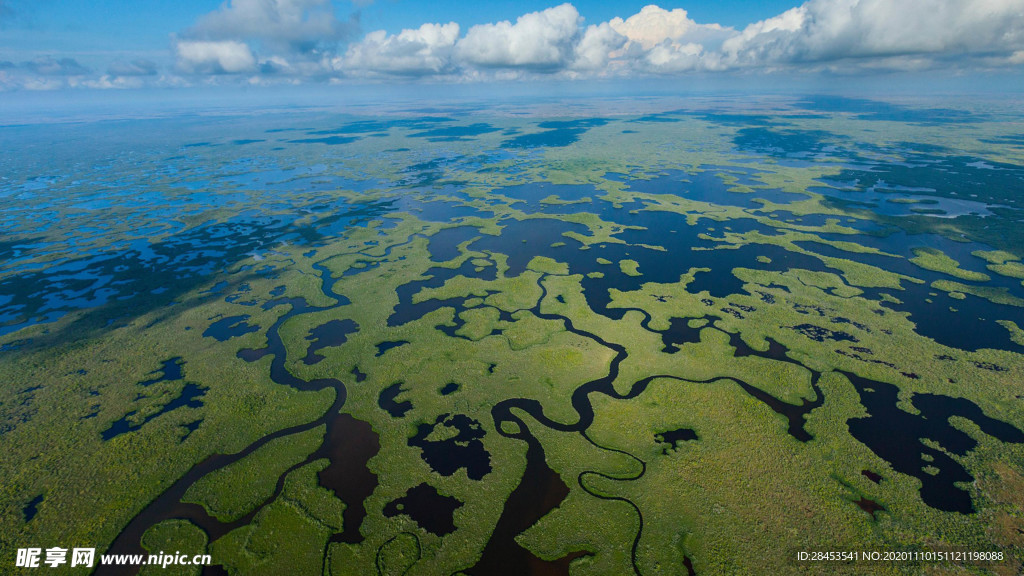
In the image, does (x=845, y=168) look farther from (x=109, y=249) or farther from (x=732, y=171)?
(x=109, y=249)

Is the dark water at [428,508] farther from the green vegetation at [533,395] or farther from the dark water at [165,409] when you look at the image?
the dark water at [165,409]

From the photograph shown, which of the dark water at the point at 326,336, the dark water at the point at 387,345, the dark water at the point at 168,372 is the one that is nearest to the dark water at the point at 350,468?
the dark water at the point at 387,345

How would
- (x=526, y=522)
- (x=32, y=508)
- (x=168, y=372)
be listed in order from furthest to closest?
(x=168, y=372) < (x=32, y=508) < (x=526, y=522)

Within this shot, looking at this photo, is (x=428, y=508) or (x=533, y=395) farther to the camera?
(x=533, y=395)

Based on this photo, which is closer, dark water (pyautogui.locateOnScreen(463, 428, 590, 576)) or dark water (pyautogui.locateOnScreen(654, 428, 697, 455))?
dark water (pyautogui.locateOnScreen(463, 428, 590, 576))

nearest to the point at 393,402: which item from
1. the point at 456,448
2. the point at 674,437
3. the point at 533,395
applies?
the point at 456,448

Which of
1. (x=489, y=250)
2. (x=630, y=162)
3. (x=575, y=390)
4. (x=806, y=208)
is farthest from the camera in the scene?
(x=630, y=162)

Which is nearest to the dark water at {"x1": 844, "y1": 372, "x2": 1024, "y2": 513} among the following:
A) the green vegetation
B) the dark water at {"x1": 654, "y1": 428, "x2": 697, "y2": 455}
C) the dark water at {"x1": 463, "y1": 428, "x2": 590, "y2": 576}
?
the green vegetation

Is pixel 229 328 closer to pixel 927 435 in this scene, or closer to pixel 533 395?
pixel 533 395

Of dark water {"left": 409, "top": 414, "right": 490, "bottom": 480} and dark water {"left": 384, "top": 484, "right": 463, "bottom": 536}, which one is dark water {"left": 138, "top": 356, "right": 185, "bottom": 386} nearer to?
dark water {"left": 409, "top": 414, "right": 490, "bottom": 480}

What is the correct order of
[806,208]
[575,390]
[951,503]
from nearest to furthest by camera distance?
[951,503], [575,390], [806,208]

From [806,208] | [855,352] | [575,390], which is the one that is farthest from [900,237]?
[575,390]
